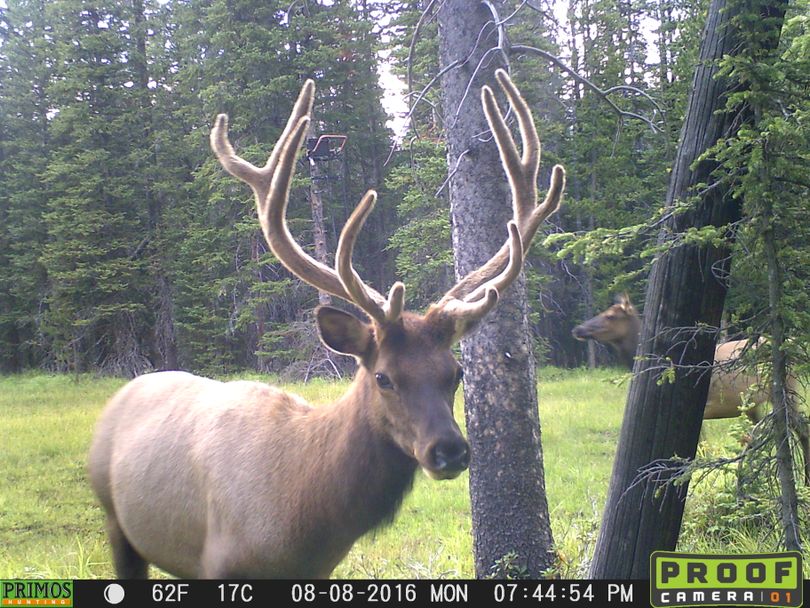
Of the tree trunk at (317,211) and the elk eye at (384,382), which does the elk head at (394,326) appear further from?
the tree trunk at (317,211)

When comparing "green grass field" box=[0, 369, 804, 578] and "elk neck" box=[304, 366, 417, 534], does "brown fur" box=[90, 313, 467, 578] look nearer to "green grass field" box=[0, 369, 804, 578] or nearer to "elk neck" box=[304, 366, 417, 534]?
"elk neck" box=[304, 366, 417, 534]

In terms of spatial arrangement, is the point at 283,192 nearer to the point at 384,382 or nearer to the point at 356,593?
the point at 384,382

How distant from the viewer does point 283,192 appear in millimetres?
2482

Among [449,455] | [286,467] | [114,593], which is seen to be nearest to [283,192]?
[286,467]

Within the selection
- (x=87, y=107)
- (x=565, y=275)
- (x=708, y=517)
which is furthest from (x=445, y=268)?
(x=87, y=107)

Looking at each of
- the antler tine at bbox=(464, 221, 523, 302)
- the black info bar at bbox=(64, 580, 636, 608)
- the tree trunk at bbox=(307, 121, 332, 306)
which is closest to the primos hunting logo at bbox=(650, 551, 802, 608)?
the black info bar at bbox=(64, 580, 636, 608)

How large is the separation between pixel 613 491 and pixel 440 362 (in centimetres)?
103

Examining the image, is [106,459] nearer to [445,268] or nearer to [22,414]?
[22,414]

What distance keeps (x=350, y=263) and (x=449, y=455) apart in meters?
0.80

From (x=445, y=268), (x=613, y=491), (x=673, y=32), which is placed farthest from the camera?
(x=445, y=268)

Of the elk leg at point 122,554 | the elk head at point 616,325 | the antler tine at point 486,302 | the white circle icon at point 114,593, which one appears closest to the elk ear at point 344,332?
the antler tine at point 486,302

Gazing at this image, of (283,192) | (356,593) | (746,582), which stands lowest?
(356,593)

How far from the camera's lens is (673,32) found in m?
3.47

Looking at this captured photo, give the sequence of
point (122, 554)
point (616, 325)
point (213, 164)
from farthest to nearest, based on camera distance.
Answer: point (616, 325) < point (213, 164) < point (122, 554)
